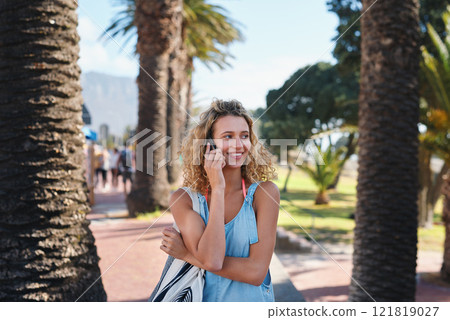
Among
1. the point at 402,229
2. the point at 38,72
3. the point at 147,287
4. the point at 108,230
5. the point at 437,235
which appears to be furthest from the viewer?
the point at 437,235

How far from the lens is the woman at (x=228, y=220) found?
1.42 m

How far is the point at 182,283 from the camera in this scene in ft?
4.91

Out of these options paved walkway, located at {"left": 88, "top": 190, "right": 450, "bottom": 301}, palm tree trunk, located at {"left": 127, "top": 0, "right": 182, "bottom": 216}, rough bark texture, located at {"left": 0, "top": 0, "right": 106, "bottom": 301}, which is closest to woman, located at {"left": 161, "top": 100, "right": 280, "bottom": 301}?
rough bark texture, located at {"left": 0, "top": 0, "right": 106, "bottom": 301}

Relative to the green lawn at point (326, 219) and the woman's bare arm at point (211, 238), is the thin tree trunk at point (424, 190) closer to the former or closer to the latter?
the green lawn at point (326, 219)

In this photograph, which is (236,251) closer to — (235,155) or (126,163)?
(235,155)

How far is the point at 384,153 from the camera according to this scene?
11.9ft

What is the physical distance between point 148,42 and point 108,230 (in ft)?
13.5

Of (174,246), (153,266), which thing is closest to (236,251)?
(174,246)

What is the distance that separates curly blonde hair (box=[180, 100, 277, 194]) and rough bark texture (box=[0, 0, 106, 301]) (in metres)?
0.81

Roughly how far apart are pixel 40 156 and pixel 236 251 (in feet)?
3.94

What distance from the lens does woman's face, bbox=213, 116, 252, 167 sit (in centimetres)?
150

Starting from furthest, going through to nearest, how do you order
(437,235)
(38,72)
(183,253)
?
(437,235) → (38,72) → (183,253)
